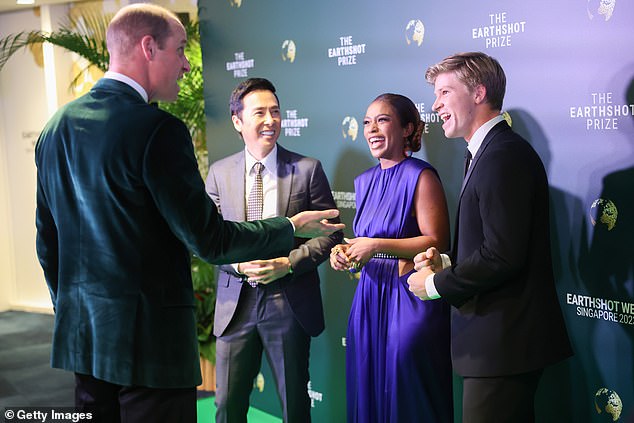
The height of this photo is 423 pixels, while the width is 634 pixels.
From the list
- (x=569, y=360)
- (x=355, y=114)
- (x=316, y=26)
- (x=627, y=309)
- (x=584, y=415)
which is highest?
(x=316, y=26)

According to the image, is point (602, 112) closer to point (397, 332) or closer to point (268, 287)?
point (397, 332)

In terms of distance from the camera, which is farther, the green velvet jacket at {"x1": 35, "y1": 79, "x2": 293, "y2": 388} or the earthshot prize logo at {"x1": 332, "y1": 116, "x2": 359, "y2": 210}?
the earthshot prize logo at {"x1": 332, "y1": 116, "x2": 359, "y2": 210}

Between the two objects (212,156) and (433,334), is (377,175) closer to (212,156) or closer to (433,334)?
(433,334)

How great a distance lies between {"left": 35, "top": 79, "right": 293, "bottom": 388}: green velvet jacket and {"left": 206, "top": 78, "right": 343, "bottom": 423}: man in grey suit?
1.05m

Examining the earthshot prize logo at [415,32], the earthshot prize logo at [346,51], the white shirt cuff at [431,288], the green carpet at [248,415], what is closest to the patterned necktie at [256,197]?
the earthshot prize logo at [346,51]

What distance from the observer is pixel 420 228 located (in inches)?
122

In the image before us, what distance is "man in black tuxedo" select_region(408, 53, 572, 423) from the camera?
94.1 inches

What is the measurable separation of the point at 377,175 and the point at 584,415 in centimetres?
138

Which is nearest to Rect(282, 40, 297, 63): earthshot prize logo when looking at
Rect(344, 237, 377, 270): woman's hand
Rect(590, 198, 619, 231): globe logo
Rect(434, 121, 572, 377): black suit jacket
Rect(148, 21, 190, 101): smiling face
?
Rect(344, 237, 377, 270): woman's hand

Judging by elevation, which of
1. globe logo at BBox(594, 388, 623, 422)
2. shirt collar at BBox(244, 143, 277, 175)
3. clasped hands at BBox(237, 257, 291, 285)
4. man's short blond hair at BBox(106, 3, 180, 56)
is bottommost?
globe logo at BBox(594, 388, 623, 422)

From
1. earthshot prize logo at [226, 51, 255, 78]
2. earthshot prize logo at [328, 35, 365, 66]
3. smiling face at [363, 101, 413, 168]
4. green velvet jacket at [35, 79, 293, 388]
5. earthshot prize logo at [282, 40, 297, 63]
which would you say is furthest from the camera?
earthshot prize logo at [226, 51, 255, 78]

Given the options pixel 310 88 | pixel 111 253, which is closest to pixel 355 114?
pixel 310 88

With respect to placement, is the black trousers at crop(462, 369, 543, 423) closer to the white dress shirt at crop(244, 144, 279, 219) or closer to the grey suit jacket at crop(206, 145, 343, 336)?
the grey suit jacket at crop(206, 145, 343, 336)

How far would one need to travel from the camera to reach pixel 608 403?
2.92m
